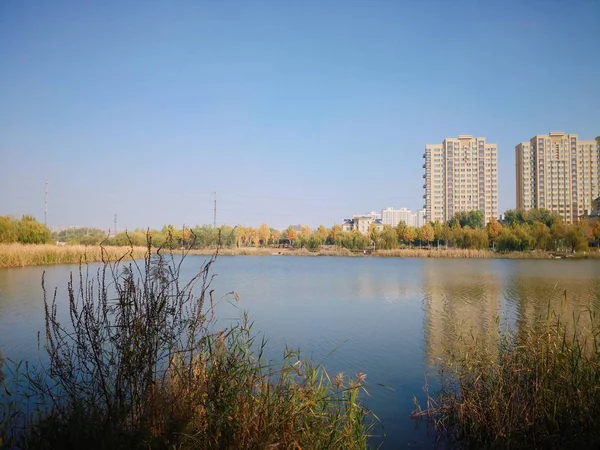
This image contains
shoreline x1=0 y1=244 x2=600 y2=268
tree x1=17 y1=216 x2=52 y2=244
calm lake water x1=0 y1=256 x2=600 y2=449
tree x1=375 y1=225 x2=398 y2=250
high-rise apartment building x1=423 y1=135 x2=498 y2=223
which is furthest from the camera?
high-rise apartment building x1=423 y1=135 x2=498 y2=223

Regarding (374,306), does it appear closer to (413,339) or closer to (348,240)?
(413,339)

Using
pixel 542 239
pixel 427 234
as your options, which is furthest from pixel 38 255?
pixel 427 234

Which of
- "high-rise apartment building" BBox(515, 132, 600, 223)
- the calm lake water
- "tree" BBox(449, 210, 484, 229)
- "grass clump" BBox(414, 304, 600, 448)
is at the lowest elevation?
the calm lake water

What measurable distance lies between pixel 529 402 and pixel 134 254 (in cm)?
3070

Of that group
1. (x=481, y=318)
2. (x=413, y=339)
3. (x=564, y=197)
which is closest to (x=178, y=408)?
(x=413, y=339)

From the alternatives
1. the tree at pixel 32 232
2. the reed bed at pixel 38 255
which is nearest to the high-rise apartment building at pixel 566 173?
the reed bed at pixel 38 255

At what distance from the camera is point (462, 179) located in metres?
111

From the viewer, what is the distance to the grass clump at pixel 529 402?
411cm

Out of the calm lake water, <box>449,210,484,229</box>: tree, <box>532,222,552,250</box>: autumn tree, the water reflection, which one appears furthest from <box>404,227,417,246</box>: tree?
the calm lake water

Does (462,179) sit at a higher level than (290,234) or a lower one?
higher

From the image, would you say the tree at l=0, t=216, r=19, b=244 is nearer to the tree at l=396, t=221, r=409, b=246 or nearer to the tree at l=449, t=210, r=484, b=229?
the tree at l=396, t=221, r=409, b=246

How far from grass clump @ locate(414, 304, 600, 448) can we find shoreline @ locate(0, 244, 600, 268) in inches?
151

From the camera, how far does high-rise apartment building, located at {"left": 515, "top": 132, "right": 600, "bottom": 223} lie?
321ft

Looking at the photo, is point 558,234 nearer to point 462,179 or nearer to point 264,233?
point 264,233
